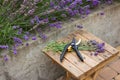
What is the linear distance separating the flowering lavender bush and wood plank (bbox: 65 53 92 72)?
0.34 metres

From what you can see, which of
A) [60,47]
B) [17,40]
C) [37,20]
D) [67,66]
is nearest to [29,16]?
[37,20]

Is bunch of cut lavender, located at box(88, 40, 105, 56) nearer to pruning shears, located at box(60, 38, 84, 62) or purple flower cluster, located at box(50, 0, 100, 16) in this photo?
pruning shears, located at box(60, 38, 84, 62)

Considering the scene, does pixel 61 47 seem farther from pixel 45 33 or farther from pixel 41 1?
pixel 41 1

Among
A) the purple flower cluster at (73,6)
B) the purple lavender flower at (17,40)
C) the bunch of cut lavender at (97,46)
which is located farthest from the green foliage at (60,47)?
the purple flower cluster at (73,6)

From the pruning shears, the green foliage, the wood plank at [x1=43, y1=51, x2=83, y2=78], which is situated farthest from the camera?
the green foliage

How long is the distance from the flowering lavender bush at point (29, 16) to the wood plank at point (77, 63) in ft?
1.11

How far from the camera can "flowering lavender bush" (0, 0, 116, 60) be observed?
8.68 ft

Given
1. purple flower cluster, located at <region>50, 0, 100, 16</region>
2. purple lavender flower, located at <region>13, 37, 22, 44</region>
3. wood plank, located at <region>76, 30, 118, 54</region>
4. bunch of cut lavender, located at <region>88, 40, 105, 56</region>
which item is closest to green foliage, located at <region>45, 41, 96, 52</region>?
bunch of cut lavender, located at <region>88, 40, 105, 56</region>

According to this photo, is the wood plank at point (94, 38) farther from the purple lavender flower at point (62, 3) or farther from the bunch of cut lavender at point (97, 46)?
the purple lavender flower at point (62, 3)

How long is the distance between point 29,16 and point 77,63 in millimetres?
708

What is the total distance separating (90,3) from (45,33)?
2.50 ft

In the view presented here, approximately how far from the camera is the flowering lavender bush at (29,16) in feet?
8.68

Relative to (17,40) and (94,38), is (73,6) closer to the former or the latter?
(94,38)

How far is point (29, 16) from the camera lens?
9.36 feet
